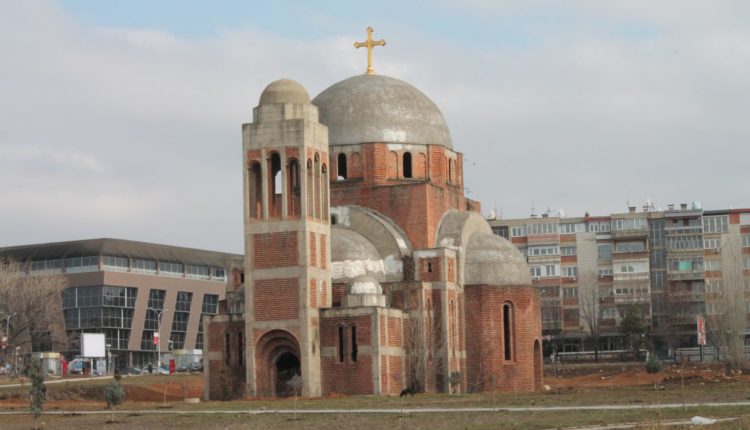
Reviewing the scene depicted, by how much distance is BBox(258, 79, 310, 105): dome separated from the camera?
6178 centimetres

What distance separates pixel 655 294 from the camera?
113938mm

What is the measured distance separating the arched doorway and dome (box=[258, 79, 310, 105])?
1069 centimetres

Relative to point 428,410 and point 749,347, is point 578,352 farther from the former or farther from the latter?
point 428,410

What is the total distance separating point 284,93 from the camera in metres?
61.8

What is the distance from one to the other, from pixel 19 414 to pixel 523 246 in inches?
2897

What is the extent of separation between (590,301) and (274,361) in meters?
55.4

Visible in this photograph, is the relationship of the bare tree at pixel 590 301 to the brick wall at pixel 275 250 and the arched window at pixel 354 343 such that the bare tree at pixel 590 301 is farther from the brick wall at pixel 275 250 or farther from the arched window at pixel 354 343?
the brick wall at pixel 275 250

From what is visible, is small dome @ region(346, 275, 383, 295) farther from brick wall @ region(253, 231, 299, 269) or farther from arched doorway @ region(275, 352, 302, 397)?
arched doorway @ region(275, 352, 302, 397)

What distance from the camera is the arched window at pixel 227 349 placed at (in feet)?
208

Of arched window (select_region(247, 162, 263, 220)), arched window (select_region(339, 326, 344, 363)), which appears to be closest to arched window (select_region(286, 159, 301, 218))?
arched window (select_region(247, 162, 263, 220))

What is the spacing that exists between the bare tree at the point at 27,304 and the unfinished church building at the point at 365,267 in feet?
135

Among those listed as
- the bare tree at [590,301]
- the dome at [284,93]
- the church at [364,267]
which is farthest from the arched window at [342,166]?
the bare tree at [590,301]

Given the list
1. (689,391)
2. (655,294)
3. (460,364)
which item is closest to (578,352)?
(655,294)

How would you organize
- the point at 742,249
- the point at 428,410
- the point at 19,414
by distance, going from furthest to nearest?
the point at 742,249 < the point at 19,414 < the point at 428,410
